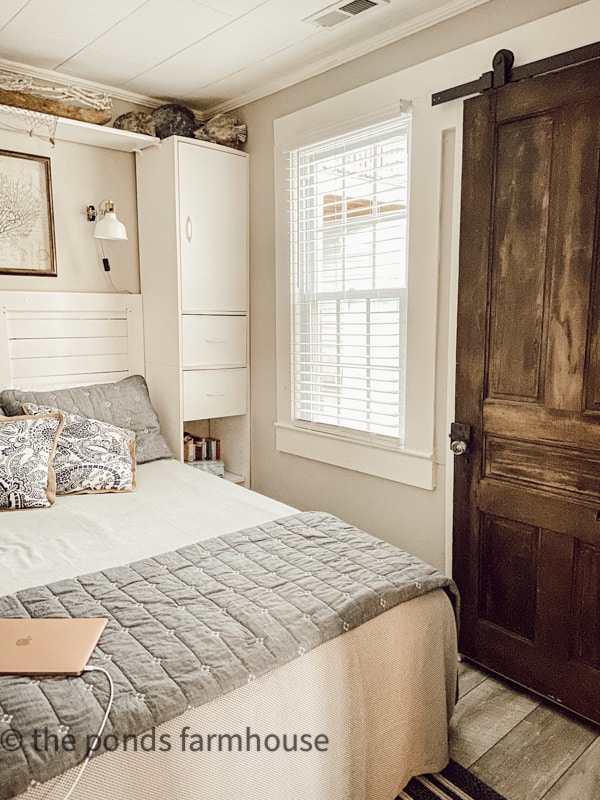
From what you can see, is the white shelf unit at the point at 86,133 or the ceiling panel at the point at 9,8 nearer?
the ceiling panel at the point at 9,8

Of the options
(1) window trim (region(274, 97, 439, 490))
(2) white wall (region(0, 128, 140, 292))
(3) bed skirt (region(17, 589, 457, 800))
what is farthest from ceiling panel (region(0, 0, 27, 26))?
(3) bed skirt (region(17, 589, 457, 800))

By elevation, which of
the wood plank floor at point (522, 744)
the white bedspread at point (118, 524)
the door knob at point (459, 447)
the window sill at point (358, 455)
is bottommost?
the wood plank floor at point (522, 744)

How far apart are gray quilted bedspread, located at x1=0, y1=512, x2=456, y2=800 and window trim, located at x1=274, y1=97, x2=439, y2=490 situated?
0.59 meters

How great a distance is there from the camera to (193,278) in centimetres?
306

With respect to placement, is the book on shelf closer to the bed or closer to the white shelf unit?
the bed

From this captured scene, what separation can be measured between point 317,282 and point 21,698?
2157 millimetres

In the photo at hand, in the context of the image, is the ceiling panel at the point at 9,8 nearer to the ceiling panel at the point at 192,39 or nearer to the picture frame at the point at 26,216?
the ceiling panel at the point at 192,39

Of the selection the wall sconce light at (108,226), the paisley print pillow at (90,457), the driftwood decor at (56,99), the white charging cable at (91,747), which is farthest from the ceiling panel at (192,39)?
the white charging cable at (91,747)

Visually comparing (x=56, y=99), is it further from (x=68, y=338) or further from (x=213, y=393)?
(x=213, y=393)

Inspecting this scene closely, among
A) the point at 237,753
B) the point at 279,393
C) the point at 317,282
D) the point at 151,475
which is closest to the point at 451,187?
the point at 317,282

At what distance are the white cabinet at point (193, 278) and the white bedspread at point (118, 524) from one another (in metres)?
0.62

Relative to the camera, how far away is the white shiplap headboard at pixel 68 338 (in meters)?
2.85

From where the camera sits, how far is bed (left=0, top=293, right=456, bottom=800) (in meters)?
1.15

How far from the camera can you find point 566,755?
5.94 ft
